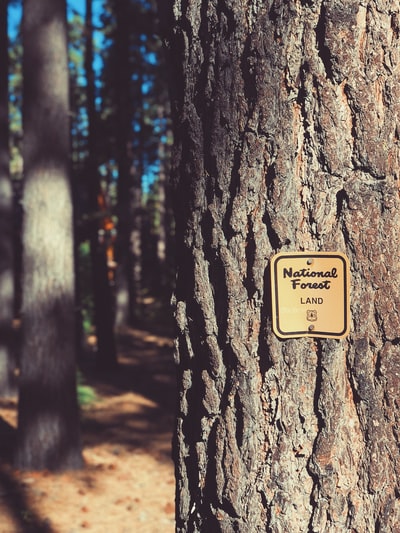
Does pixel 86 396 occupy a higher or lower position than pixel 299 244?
lower

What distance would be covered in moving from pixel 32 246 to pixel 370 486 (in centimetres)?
500

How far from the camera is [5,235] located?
987 centimetres

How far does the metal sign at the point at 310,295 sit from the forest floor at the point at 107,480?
4.09 m

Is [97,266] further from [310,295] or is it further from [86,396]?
[310,295]

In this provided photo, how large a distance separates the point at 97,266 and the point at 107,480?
21.0ft

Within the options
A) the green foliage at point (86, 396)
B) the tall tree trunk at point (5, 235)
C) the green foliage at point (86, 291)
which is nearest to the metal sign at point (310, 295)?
the green foliage at point (86, 396)

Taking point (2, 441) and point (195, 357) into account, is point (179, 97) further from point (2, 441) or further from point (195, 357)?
point (2, 441)

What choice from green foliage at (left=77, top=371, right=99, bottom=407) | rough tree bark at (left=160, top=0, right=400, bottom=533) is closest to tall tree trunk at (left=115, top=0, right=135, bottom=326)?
green foliage at (left=77, top=371, right=99, bottom=407)

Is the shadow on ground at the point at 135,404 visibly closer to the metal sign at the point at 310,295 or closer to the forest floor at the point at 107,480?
the forest floor at the point at 107,480

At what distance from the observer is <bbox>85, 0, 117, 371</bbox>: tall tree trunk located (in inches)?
479

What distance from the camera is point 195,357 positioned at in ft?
6.35

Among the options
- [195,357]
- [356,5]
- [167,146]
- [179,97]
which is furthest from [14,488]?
[167,146]

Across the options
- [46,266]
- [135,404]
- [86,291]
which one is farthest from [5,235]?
[86,291]

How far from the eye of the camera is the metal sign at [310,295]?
169 centimetres
